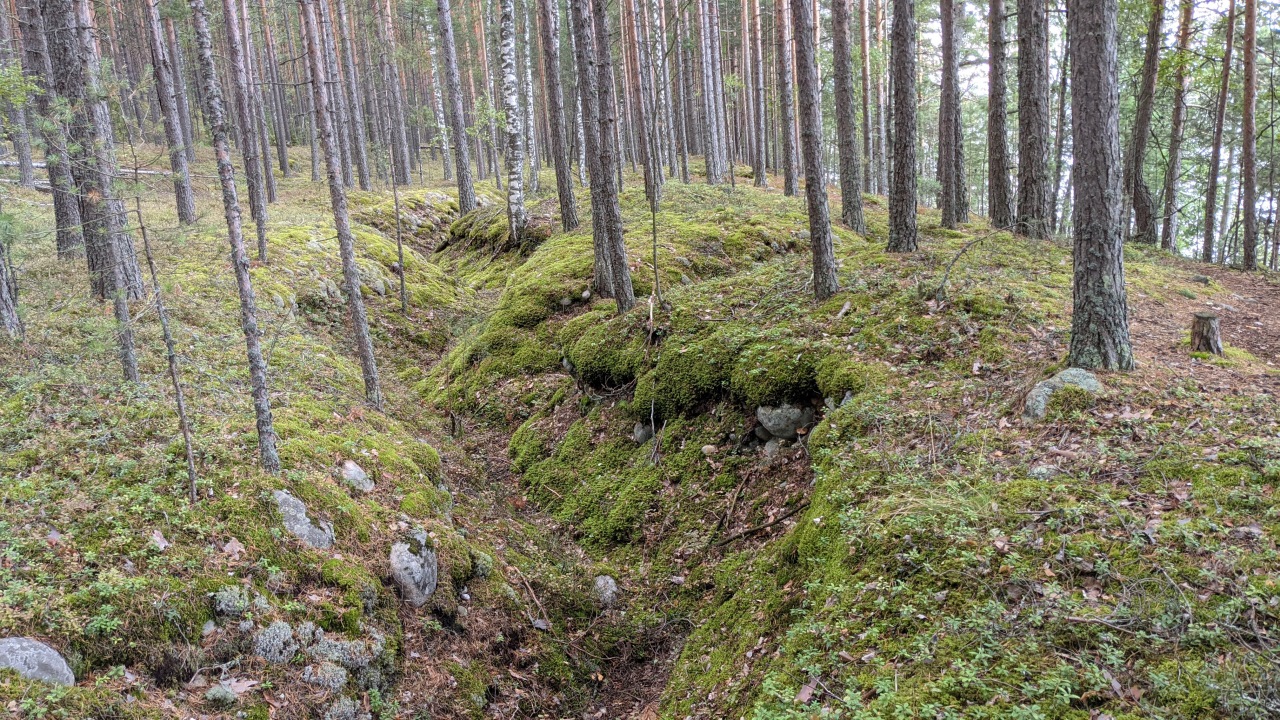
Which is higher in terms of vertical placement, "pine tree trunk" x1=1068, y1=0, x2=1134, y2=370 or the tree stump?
"pine tree trunk" x1=1068, y1=0, x2=1134, y2=370

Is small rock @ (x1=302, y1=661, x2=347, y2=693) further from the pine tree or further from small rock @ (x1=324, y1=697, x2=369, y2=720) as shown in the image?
the pine tree

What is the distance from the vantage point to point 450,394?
36.2 ft

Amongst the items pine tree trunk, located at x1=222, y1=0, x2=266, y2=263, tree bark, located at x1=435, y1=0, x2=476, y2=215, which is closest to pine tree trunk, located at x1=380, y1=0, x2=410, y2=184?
tree bark, located at x1=435, y1=0, x2=476, y2=215

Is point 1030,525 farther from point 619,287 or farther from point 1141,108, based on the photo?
point 1141,108

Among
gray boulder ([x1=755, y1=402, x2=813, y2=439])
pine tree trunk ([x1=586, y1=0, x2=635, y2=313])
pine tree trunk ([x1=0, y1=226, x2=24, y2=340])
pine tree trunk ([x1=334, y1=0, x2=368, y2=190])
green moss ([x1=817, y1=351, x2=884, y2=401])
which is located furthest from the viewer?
pine tree trunk ([x1=334, y1=0, x2=368, y2=190])

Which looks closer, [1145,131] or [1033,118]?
[1033,118]

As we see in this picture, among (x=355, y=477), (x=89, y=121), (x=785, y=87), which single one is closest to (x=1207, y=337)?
(x=355, y=477)

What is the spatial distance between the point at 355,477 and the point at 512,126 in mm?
11190

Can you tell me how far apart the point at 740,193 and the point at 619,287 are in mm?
11125

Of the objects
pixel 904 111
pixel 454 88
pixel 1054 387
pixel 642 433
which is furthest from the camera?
pixel 454 88

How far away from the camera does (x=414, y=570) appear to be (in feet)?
17.9

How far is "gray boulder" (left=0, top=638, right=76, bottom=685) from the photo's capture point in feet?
10.9

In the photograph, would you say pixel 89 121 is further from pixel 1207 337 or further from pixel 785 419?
pixel 1207 337

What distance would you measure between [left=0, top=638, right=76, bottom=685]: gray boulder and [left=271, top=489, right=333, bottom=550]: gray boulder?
5.52 feet
